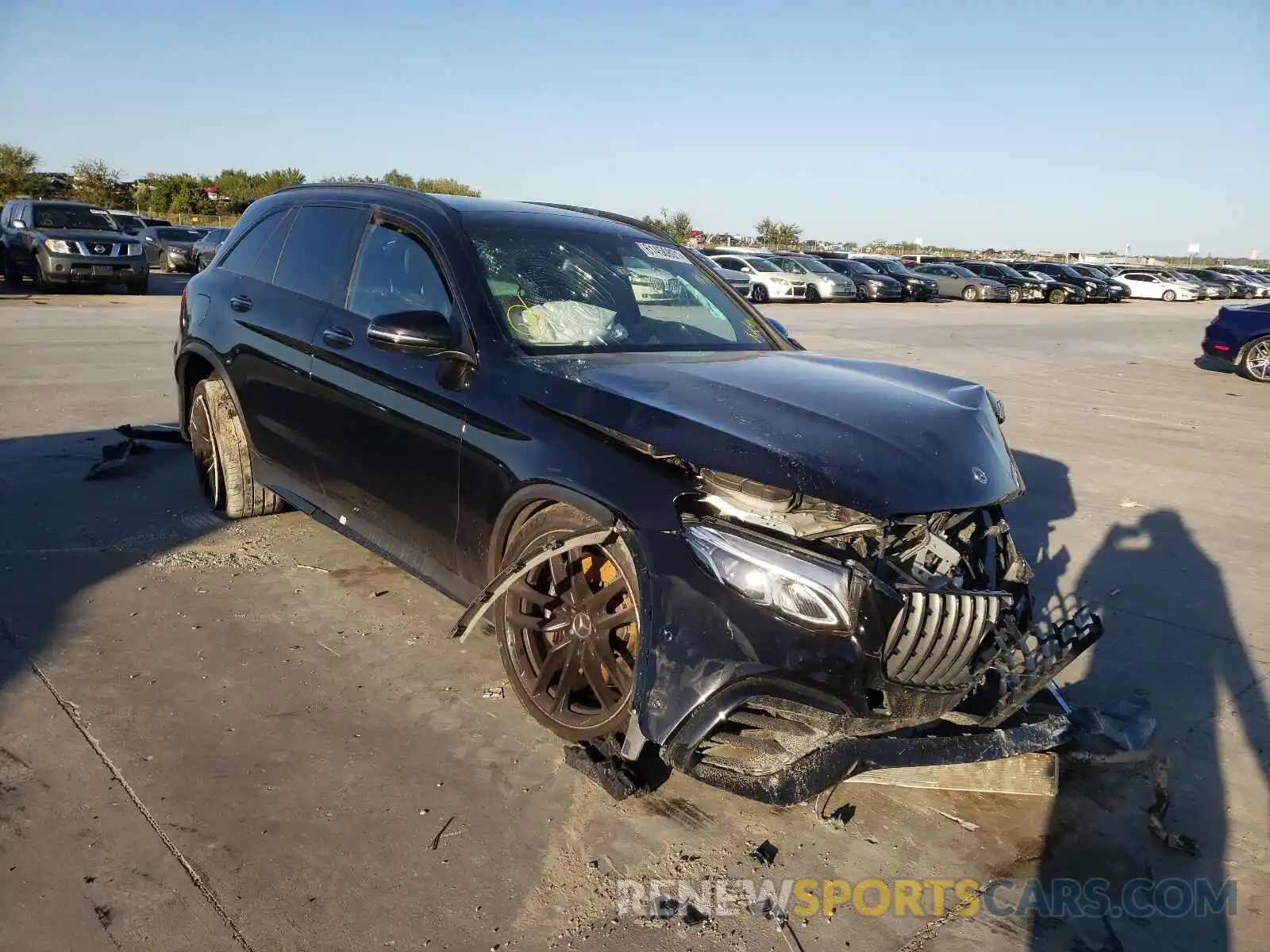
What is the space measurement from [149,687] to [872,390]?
2823 mm

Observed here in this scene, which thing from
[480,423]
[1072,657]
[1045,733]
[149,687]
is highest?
[480,423]

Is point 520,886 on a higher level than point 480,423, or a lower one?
lower

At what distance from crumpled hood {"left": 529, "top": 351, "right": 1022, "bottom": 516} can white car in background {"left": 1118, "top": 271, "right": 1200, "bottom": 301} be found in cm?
4642

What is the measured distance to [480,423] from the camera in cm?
356

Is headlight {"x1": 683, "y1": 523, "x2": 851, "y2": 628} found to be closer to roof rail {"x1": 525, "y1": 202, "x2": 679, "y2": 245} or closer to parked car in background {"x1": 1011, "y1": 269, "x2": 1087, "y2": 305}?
roof rail {"x1": 525, "y1": 202, "x2": 679, "y2": 245}

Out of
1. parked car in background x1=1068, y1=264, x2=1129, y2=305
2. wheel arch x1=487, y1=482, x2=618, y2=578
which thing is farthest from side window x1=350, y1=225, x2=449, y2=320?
parked car in background x1=1068, y1=264, x2=1129, y2=305

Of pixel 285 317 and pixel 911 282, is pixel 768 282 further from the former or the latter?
pixel 285 317

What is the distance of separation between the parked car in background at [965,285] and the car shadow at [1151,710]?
32997mm

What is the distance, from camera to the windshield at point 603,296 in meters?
3.87

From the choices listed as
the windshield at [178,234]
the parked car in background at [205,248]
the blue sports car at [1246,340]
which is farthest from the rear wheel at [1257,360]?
the windshield at [178,234]

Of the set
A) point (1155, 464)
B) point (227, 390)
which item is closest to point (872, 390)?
point (227, 390)

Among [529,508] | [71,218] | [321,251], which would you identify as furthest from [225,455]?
[71,218]

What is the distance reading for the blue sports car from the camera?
1532 centimetres

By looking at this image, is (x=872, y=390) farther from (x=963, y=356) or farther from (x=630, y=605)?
(x=963, y=356)
